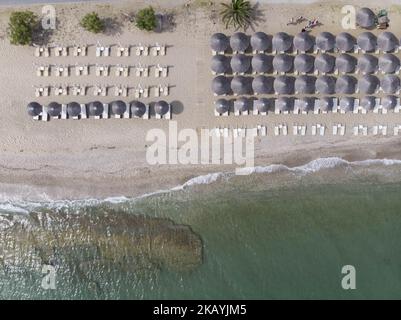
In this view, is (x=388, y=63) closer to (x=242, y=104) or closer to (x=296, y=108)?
(x=296, y=108)

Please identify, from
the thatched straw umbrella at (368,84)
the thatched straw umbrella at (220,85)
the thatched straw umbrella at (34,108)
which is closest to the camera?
the thatched straw umbrella at (34,108)

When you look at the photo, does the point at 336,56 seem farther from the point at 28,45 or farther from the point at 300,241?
the point at 28,45

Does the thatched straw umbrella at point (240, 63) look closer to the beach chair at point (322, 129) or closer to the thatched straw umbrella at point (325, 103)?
the thatched straw umbrella at point (325, 103)

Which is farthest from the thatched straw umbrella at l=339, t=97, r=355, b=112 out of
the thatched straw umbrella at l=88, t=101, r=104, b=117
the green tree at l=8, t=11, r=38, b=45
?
the green tree at l=8, t=11, r=38, b=45

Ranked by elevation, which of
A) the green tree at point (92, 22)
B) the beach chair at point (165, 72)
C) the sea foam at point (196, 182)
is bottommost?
the sea foam at point (196, 182)

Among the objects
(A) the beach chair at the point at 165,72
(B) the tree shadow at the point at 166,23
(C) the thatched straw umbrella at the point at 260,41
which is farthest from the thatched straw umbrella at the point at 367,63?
(A) the beach chair at the point at 165,72

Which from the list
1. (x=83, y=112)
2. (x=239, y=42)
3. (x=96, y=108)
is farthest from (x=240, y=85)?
(x=83, y=112)
